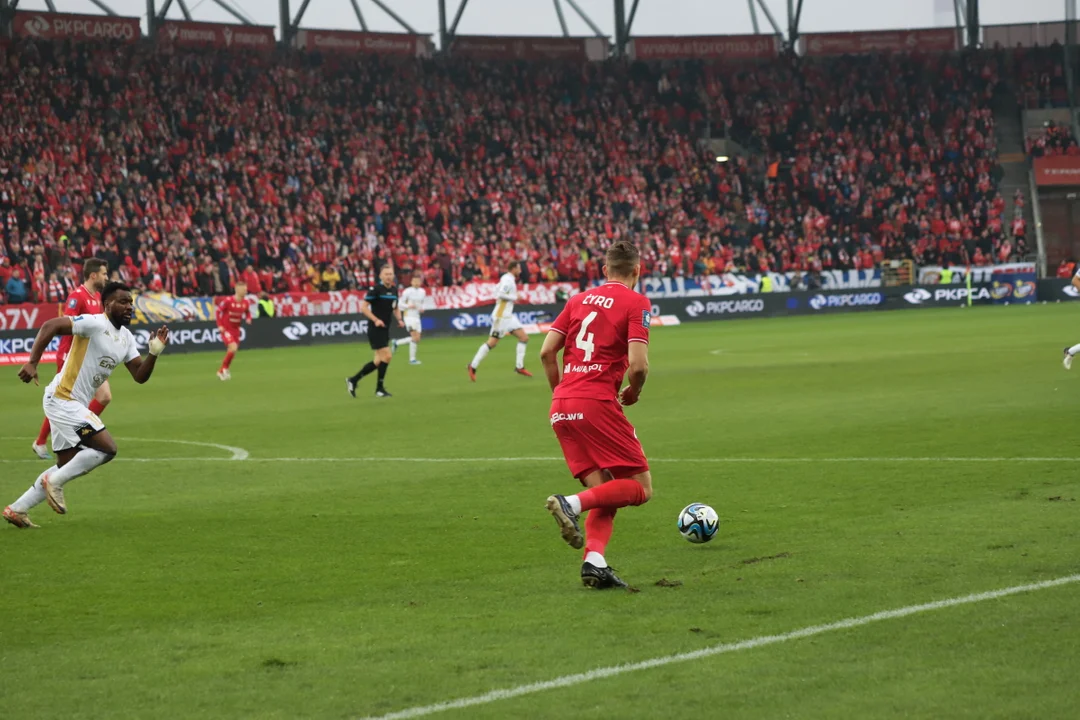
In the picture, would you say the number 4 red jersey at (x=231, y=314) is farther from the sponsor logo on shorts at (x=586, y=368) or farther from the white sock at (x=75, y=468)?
the sponsor logo on shorts at (x=586, y=368)

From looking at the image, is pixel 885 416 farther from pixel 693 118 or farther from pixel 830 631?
pixel 693 118

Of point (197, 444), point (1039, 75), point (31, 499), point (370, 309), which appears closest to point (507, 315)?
point (370, 309)

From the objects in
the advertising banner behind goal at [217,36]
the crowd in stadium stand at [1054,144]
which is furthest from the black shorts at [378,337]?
the crowd in stadium stand at [1054,144]

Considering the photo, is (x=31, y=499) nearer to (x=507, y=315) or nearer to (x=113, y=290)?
(x=113, y=290)

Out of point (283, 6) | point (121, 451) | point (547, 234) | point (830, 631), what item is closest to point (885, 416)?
point (121, 451)

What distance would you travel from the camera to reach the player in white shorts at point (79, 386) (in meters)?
11.1

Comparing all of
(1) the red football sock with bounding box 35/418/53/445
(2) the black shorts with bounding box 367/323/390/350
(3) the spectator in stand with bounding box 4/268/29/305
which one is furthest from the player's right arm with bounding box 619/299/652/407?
(3) the spectator in stand with bounding box 4/268/29/305

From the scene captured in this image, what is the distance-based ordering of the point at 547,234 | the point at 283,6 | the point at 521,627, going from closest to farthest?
the point at 521,627 → the point at 547,234 → the point at 283,6

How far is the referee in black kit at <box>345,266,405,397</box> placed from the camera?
2367 cm

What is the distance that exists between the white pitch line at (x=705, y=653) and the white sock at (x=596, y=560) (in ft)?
4.99

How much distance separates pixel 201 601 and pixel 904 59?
62468mm

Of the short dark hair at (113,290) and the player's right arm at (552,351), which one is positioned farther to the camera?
the short dark hair at (113,290)

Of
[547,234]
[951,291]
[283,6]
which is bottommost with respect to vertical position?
[951,291]

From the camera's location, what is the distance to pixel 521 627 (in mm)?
7332
